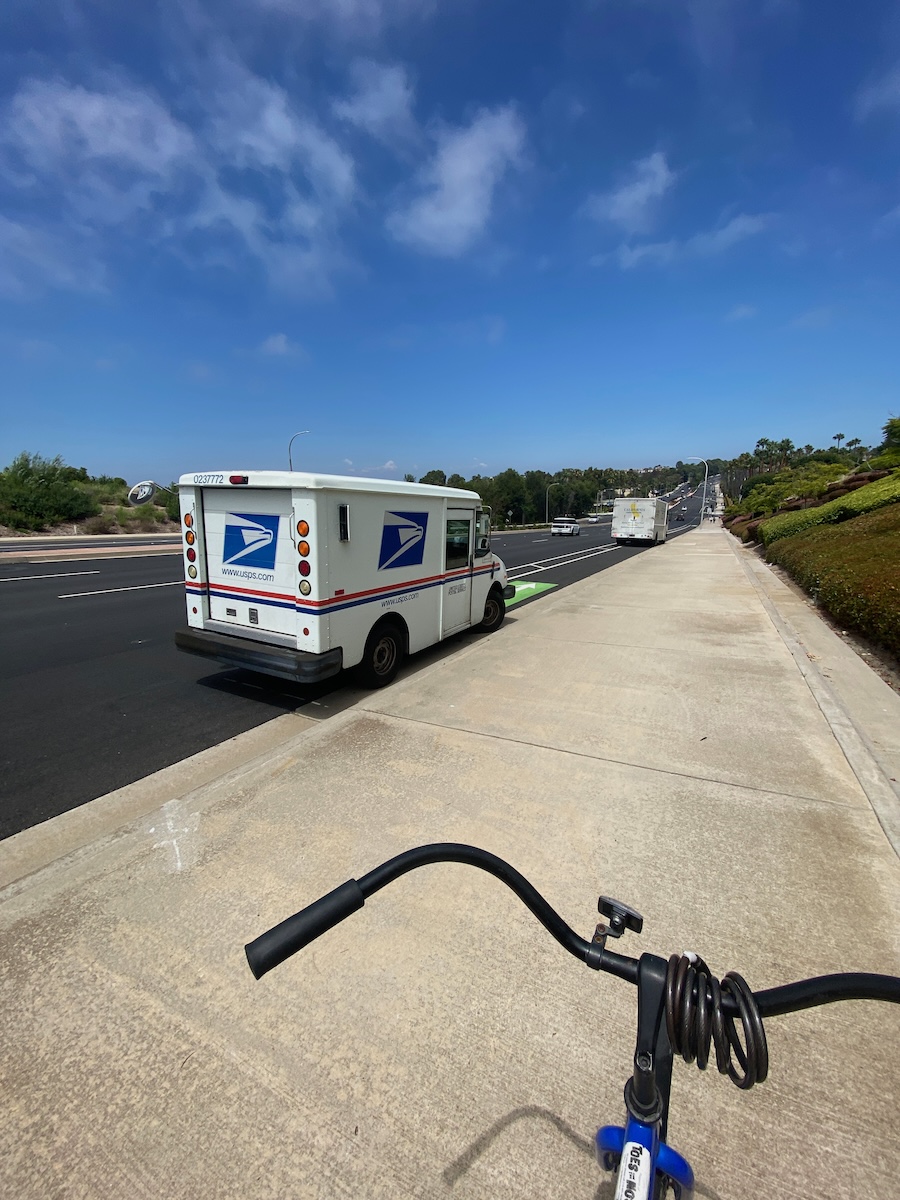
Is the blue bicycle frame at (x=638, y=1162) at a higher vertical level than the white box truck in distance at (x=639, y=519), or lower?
lower

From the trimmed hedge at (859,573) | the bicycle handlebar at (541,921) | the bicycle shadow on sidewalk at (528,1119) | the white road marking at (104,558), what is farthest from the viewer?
the white road marking at (104,558)

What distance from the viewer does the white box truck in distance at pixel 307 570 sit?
→ 17.4ft

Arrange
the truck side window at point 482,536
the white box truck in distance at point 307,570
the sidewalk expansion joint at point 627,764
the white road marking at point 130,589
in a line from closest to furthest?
the sidewalk expansion joint at point 627,764 < the white box truck in distance at point 307,570 < the truck side window at point 482,536 < the white road marking at point 130,589

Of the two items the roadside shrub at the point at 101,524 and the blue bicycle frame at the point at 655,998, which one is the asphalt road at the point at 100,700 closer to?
the blue bicycle frame at the point at 655,998

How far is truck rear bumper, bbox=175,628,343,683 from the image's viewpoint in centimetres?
529

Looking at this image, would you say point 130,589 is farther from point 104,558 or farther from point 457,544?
point 457,544

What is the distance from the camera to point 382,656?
253 inches

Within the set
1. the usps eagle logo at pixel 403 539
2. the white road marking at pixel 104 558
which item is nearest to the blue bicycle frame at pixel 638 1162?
the usps eagle logo at pixel 403 539

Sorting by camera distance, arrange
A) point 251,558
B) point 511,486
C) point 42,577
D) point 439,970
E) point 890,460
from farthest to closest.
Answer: point 511,486 < point 890,460 < point 42,577 < point 251,558 < point 439,970

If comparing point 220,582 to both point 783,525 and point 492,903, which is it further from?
point 783,525

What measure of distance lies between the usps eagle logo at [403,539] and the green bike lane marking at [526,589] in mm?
5556

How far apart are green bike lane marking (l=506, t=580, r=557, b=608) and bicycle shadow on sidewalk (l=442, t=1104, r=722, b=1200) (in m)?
10.1

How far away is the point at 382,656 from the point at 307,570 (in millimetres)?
1603

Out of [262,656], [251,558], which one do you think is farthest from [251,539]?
[262,656]
